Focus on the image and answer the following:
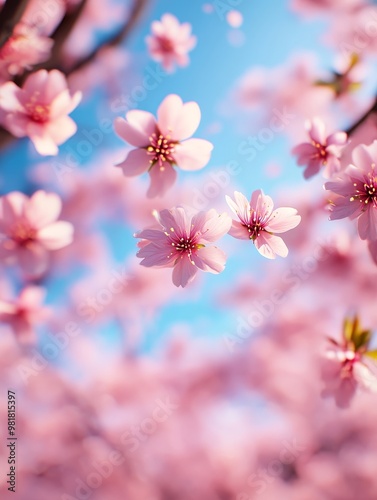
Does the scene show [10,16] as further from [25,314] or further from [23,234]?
[25,314]

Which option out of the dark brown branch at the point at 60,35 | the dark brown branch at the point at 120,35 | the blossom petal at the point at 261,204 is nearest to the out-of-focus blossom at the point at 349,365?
the blossom petal at the point at 261,204

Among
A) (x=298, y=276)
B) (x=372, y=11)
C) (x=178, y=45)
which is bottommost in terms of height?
(x=298, y=276)

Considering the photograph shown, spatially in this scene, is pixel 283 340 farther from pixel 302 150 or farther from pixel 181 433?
pixel 302 150

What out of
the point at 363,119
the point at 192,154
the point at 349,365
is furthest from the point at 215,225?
the point at 349,365

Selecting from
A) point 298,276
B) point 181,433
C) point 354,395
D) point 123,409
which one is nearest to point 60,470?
point 123,409

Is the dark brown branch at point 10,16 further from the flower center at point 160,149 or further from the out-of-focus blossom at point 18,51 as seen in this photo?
the flower center at point 160,149

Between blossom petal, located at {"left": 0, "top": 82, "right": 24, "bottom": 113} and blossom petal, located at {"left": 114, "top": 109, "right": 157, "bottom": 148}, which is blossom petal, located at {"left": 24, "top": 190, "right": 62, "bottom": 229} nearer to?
blossom petal, located at {"left": 0, "top": 82, "right": 24, "bottom": 113}

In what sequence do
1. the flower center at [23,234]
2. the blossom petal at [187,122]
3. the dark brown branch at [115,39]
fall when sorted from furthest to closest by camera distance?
the dark brown branch at [115,39] → the flower center at [23,234] → the blossom petal at [187,122]
